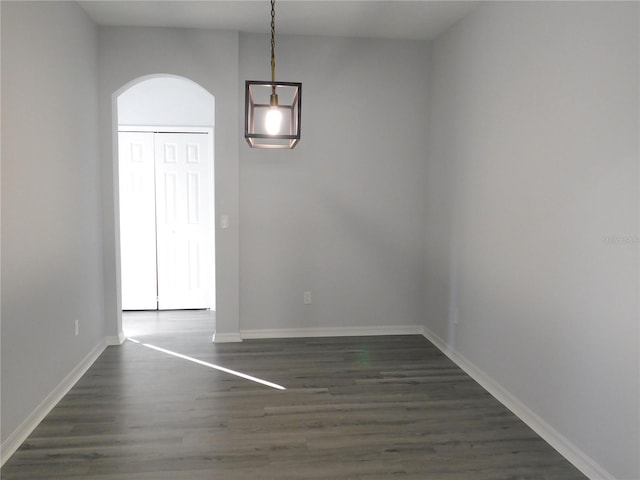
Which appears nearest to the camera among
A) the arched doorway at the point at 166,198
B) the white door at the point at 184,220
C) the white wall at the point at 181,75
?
the white wall at the point at 181,75

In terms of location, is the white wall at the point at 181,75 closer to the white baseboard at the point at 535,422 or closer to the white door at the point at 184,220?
the white door at the point at 184,220

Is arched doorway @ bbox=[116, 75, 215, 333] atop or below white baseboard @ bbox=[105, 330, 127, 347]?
atop

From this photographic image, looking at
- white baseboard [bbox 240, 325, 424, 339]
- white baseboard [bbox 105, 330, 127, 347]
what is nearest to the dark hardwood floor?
white baseboard [bbox 105, 330, 127, 347]

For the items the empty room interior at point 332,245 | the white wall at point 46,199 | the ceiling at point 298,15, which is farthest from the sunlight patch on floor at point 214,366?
the ceiling at point 298,15

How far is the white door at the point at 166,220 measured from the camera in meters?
5.40

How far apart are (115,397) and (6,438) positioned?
2.52ft

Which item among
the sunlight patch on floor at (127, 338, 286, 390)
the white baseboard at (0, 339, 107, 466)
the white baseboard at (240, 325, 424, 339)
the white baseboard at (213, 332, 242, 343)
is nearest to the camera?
the white baseboard at (0, 339, 107, 466)

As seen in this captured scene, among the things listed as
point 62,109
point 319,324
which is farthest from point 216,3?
point 319,324

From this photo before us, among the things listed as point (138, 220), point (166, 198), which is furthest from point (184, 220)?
point (138, 220)

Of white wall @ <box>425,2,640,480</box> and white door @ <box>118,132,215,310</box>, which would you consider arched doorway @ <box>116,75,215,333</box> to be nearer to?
white door @ <box>118,132,215,310</box>

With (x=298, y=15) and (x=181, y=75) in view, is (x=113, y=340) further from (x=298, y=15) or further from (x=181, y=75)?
(x=298, y=15)

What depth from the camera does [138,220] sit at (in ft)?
17.9

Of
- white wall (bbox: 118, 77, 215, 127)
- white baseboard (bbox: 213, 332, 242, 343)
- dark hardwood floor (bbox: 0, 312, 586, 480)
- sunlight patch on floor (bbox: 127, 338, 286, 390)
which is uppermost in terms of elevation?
white wall (bbox: 118, 77, 215, 127)

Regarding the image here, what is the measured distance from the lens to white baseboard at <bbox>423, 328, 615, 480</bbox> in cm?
233
